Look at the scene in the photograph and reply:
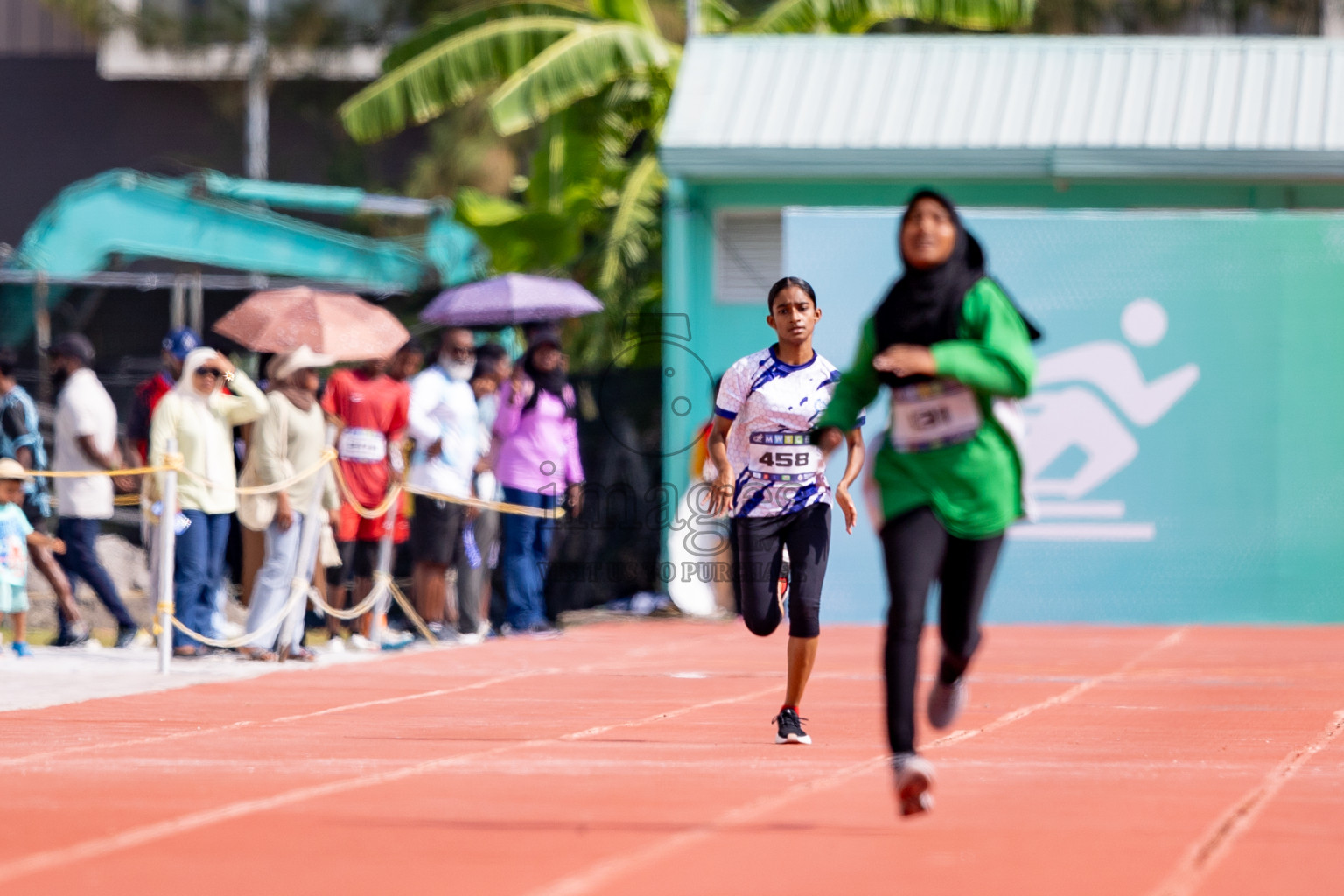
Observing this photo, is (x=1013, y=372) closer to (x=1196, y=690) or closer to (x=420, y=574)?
(x=1196, y=690)

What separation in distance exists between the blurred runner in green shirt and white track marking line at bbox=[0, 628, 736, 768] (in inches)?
141

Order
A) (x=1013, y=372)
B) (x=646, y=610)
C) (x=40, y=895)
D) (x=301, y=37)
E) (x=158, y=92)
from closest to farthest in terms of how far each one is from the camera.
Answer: (x=40, y=895) → (x=1013, y=372) → (x=646, y=610) → (x=301, y=37) → (x=158, y=92)

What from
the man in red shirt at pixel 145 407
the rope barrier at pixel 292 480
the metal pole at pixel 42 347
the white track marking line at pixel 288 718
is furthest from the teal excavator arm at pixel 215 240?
the white track marking line at pixel 288 718

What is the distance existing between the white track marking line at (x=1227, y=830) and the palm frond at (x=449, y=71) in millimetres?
15069

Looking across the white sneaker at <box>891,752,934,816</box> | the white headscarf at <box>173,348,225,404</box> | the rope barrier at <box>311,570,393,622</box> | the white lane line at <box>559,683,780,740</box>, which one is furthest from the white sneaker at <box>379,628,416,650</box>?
the white sneaker at <box>891,752,934,816</box>

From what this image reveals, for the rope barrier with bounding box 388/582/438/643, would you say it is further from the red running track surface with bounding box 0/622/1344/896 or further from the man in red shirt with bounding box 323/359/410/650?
the red running track surface with bounding box 0/622/1344/896

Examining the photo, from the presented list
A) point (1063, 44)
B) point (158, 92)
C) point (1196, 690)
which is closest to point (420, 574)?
point (1196, 690)

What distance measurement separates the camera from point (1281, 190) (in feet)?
58.4

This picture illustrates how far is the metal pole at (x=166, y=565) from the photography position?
12.1 meters

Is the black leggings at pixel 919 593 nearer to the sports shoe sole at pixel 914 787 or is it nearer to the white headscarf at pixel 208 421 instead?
the sports shoe sole at pixel 914 787

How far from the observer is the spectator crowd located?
13.0 metres

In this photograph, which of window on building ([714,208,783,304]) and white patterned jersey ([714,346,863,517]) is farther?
window on building ([714,208,783,304])

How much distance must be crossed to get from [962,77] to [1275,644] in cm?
606

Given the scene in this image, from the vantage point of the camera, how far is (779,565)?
29.0 feet
